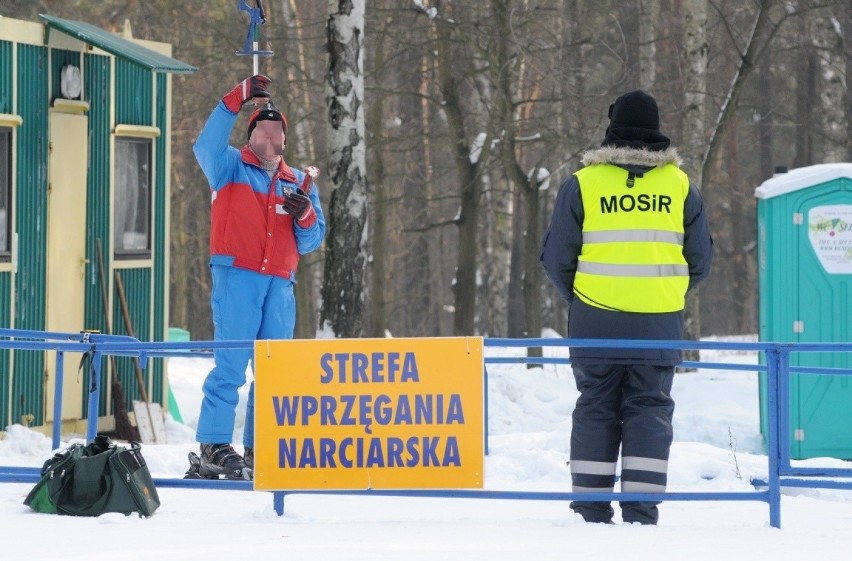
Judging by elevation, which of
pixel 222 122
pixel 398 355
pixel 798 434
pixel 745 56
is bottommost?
pixel 798 434

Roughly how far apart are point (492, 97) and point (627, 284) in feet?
41.4

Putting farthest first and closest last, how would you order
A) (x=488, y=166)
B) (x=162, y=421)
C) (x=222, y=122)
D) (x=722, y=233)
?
(x=722, y=233) → (x=488, y=166) → (x=162, y=421) → (x=222, y=122)

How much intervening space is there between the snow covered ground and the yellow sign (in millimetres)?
208

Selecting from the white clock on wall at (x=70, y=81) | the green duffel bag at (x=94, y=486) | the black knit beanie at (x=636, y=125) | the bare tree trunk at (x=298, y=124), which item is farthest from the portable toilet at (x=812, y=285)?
the bare tree trunk at (x=298, y=124)

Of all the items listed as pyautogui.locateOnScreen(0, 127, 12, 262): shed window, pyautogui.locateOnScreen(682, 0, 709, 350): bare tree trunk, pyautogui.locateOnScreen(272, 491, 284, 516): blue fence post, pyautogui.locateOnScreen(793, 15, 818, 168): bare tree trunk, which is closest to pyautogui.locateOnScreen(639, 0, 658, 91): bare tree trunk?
pyautogui.locateOnScreen(682, 0, 709, 350): bare tree trunk

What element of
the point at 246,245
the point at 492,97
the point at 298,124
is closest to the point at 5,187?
the point at 246,245

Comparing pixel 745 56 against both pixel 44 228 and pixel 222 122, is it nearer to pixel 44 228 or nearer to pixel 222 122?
pixel 44 228

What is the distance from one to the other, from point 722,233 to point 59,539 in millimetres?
39623

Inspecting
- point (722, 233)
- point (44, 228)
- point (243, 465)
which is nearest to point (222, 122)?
point (243, 465)

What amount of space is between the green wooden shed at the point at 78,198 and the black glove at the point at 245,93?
3.58m

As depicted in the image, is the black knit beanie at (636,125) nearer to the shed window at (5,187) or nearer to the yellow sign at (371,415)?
the yellow sign at (371,415)

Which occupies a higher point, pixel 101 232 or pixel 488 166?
pixel 488 166

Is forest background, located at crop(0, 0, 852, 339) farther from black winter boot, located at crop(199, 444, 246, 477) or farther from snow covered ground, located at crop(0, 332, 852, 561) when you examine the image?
black winter boot, located at crop(199, 444, 246, 477)

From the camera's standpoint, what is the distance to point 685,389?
13680mm
